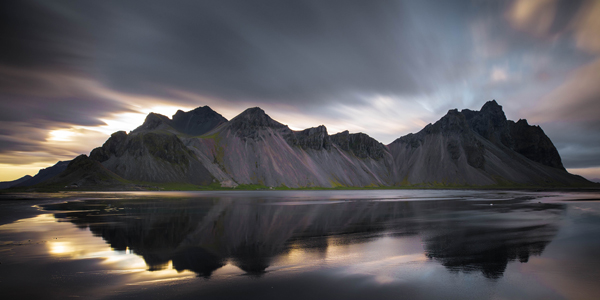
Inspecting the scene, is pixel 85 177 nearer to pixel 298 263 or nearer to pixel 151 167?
pixel 151 167

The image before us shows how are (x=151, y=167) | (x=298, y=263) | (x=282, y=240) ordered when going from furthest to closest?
(x=151, y=167) → (x=282, y=240) → (x=298, y=263)

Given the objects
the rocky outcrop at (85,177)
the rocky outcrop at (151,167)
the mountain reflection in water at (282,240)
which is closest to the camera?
the mountain reflection in water at (282,240)

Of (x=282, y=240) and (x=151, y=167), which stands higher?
(x=151, y=167)

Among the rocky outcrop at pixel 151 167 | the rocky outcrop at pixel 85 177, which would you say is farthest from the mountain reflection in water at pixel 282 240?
the rocky outcrop at pixel 151 167

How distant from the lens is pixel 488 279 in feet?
44.5

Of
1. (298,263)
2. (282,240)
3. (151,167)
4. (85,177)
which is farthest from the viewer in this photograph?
(151,167)

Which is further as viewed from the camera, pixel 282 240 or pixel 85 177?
pixel 85 177

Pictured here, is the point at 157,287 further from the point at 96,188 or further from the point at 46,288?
the point at 96,188

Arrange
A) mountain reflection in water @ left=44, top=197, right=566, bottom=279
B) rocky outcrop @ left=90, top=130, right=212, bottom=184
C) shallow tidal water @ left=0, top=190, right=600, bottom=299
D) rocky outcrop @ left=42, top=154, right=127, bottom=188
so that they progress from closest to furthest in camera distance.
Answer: shallow tidal water @ left=0, top=190, right=600, bottom=299 → mountain reflection in water @ left=44, top=197, right=566, bottom=279 → rocky outcrop @ left=42, top=154, right=127, bottom=188 → rocky outcrop @ left=90, top=130, right=212, bottom=184

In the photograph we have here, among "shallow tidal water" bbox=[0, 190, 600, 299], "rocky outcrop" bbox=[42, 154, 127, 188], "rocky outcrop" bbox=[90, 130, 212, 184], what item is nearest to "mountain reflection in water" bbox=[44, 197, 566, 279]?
"shallow tidal water" bbox=[0, 190, 600, 299]

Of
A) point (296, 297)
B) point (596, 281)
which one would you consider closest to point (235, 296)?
point (296, 297)

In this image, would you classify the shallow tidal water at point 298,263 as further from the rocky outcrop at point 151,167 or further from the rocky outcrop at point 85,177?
the rocky outcrop at point 151,167

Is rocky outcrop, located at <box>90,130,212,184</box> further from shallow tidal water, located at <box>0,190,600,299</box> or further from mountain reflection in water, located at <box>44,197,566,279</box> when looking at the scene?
shallow tidal water, located at <box>0,190,600,299</box>

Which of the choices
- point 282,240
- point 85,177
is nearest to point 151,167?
point 85,177
